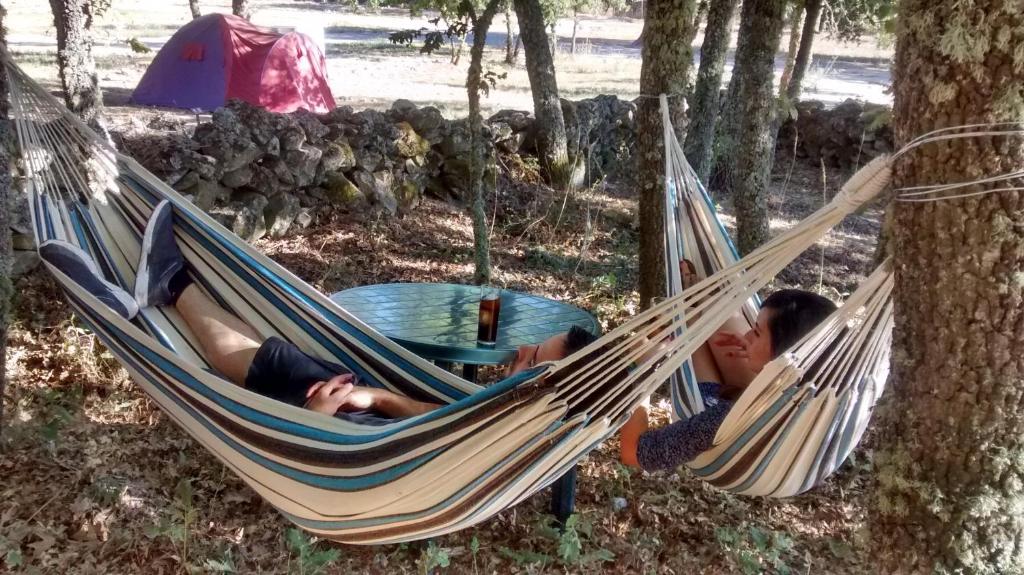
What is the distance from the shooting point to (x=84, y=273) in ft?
6.47

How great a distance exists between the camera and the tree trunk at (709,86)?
15.6 feet

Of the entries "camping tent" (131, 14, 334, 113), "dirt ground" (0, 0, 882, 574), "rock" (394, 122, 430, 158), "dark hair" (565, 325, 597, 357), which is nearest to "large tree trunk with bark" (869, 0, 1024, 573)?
"dirt ground" (0, 0, 882, 574)

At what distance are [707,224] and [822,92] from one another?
9.47 metres

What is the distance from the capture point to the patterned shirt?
1.47m

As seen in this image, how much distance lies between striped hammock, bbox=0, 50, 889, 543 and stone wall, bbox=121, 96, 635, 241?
1381 millimetres

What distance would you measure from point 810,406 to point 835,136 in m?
6.23

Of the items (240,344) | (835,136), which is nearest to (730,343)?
(240,344)

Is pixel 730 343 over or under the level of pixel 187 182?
under

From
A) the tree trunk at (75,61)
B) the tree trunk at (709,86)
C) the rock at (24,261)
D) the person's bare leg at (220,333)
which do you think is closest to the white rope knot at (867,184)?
the person's bare leg at (220,333)

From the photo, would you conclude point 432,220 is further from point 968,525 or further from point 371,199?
point 968,525

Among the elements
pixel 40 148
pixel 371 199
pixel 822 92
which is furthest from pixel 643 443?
pixel 822 92

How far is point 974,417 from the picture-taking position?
1.10 meters

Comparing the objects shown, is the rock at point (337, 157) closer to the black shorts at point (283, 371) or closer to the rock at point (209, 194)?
the rock at point (209, 194)

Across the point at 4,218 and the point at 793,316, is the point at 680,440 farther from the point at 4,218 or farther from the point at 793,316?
the point at 4,218
